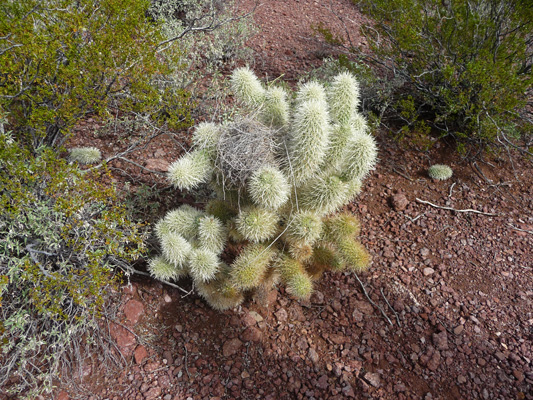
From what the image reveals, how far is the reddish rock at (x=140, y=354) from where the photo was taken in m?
2.22

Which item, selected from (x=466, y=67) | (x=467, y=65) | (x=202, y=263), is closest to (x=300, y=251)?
(x=202, y=263)

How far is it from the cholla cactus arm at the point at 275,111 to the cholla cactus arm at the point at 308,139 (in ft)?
0.63

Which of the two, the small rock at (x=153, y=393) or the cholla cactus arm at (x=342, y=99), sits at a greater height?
the cholla cactus arm at (x=342, y=99)

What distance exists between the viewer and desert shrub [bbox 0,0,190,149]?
2.12 m

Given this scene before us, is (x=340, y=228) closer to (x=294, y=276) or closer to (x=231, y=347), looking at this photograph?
(x=294, y=276)

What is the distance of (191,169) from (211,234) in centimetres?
37

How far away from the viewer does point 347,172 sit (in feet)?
7.16

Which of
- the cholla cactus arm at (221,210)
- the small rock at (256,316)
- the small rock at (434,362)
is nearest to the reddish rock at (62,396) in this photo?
the small rock at (256,316)

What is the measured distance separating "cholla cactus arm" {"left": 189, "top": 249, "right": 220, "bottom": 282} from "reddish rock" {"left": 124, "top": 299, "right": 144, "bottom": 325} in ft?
1.56

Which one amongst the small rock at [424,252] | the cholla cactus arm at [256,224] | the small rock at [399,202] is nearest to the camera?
the cholla cactus arm at [256,224]

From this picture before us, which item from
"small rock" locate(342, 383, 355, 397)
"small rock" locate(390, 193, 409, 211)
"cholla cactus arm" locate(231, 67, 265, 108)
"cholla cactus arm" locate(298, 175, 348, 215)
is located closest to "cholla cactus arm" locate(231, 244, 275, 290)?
"cholla cactus arm" locate(298, 175, 348, 215)

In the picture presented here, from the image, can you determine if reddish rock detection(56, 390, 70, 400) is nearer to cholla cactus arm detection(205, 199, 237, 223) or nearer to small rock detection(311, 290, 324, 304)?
cholla cactus arm detection(205, 199, 237, 223)

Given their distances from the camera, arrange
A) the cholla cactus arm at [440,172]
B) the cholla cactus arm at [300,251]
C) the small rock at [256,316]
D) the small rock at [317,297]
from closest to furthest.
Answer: the cholla cactus arm at [300,251] < the small rock at [256,316] < the small rock at [317,297] < the cholla cactus arm at [440,172]

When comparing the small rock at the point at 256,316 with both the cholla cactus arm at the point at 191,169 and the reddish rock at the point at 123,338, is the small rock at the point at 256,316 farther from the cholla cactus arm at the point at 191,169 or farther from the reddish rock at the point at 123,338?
Result: the cholla cactus arm at the point at 191,169
